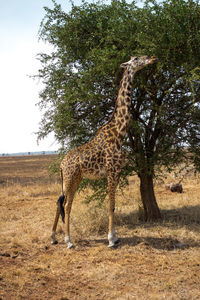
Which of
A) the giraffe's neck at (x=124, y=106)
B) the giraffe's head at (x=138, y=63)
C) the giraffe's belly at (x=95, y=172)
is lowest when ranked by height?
the giraffe's belly at (x=95, y=172)

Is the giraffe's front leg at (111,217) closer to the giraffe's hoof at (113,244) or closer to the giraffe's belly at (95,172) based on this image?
the giraffe's hoof at (113,244)

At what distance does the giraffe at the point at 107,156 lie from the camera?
23.1 feet

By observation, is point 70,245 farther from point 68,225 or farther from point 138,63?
point 138,63

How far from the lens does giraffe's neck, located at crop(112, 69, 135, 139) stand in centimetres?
714

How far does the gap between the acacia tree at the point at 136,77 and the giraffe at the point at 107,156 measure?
54cm

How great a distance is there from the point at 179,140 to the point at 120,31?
330 cm

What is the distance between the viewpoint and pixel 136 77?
8094 millimetres

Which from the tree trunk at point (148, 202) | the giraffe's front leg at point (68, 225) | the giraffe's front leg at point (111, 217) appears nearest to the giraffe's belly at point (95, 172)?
the giraffe's front leg at point (111, 217)

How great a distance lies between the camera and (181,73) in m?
7.46

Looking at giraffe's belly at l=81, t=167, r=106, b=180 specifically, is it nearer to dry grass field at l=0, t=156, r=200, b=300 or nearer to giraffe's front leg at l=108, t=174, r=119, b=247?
giraffe's front leg at l=108, t=174, r=119, b=247

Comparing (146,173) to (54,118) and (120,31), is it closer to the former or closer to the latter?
(54,118)

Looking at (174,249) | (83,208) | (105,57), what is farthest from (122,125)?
(83,208)

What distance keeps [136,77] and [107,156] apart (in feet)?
8.28

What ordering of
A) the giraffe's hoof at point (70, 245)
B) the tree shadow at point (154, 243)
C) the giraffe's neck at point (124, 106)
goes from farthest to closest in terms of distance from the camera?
1. the giraffe's neck at point (124, 106)
2. the giraffe's hoof at point (70, 245)
3. the tree shadow at point (154, 243)
